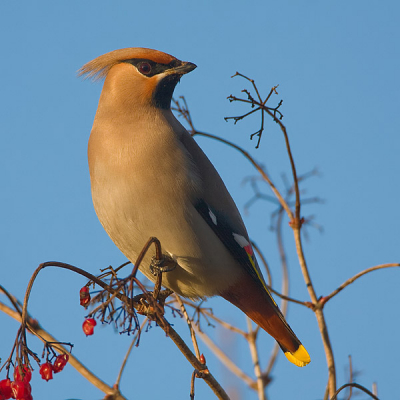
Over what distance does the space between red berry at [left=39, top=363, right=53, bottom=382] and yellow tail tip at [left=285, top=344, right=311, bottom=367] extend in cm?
179

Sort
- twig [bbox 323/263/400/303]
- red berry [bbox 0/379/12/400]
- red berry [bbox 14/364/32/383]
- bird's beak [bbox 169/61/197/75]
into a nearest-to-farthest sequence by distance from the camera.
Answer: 1. red berry [bbox 14/364/32/383]
2. red berry [bbox 0/379/12/400]
3. twig [bbox 323/263/400/303]
4. bird's beak [bbox 169/61/197/75]

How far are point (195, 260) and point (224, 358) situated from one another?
72 centimetres

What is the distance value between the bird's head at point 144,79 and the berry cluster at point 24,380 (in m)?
1.71

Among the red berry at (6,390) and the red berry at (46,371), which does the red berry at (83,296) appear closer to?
the red berry at (46,371)

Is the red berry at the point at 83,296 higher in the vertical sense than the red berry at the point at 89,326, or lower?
higher

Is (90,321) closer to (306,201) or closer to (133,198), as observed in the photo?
(133,198)

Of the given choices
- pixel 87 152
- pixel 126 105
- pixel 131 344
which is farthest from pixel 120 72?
pixel 131 344

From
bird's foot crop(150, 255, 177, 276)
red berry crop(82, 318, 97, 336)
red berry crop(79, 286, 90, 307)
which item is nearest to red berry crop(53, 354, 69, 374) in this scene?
red berry crop(82, 318, 97, 336)

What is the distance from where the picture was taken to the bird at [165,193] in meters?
3.23

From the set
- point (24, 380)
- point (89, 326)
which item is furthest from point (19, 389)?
point (89, 326)

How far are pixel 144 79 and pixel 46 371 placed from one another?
1.94m

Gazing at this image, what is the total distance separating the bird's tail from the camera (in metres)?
3.68

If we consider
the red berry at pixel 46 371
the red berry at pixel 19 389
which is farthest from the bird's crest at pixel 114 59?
the red berry at pixel 19 389

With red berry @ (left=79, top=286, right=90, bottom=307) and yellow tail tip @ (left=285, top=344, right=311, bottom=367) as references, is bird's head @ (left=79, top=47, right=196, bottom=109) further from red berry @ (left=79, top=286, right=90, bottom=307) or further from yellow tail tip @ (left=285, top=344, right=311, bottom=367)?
yellow tail tip @ (left=285, top=344, right=311, bottom=367)
